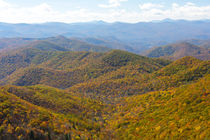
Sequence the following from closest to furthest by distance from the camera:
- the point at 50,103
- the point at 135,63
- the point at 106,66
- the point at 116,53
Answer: the point at 50,103
the point at 135,63
the point at 106,66
the point at 116,53

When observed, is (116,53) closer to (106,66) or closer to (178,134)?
(106,66)

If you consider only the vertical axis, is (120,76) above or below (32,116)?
below

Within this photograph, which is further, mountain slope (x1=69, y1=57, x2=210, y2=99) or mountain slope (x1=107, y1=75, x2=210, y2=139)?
mountain slope (x1=69, y1=57, x2=210, y2=99)

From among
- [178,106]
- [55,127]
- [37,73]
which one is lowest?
[37,73]

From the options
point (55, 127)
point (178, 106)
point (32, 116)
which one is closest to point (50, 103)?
point (32, 116)

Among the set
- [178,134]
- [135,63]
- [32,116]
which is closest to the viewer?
[178,134]

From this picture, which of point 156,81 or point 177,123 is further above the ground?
point 177,123

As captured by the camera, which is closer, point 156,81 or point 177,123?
point 177,123

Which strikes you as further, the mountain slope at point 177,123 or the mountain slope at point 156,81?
the mountain slope at point 156,81

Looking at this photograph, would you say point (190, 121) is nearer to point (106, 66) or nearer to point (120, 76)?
point (120, 76)

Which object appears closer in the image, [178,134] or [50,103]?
[178,134]
